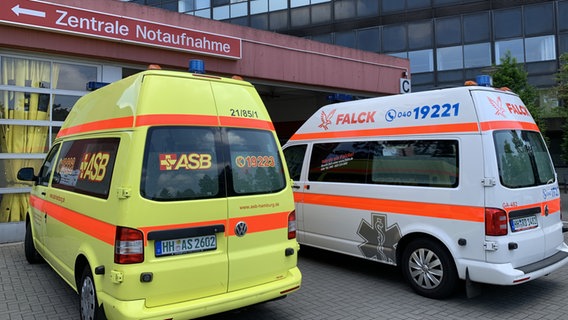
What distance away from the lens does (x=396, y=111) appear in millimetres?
5785

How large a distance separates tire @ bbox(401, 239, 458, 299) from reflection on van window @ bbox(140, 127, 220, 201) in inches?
106

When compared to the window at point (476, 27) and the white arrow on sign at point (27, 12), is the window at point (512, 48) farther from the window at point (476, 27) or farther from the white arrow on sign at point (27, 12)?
the white arrow on sign at point (27, 12)

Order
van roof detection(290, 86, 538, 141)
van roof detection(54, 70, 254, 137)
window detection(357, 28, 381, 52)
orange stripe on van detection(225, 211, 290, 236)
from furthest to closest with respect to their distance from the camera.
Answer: window detection(357, 28, 381, 52)
van roof detection(290, 86, 538, 141)
orange stripe on van detection(225, 211, 290, 236)
van roof detection(54, 70, 254, 137)

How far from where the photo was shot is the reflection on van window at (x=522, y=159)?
15.9 feet

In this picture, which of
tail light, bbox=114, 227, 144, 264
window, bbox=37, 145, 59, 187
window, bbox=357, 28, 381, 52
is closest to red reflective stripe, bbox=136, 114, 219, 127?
tail light, bbox=114, 227, 144, 264

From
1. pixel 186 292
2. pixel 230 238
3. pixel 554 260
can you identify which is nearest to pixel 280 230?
pixel 230 238

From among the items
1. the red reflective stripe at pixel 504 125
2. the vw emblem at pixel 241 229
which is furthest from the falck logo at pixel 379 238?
the vw emblem at pixel 241 229

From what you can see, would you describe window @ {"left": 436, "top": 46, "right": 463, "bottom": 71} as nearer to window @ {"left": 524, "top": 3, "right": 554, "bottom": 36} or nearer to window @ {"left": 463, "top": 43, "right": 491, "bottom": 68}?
window @ {"left": 463, "top": 43, "right": 491, "bottom": 68}

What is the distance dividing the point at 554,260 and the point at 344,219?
251 centimetres

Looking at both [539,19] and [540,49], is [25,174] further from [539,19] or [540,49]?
[539,19]

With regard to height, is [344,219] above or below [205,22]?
Answer: below

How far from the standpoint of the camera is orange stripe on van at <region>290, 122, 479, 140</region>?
500 centimetres

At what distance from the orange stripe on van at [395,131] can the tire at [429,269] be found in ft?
4.30

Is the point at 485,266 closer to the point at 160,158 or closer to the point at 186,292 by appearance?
the point at 186,292
